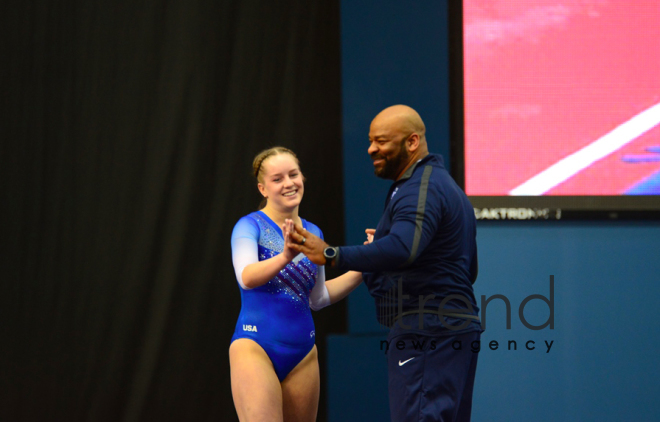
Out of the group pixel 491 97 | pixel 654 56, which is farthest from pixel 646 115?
pixel 491 97

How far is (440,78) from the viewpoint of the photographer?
3.16m

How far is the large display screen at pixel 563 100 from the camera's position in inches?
124

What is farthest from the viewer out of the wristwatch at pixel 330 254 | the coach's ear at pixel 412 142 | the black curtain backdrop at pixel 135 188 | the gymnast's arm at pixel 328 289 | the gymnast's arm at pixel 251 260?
the black curtain backdrop at pixel 135 188

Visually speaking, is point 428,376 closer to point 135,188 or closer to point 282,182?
point 282,182

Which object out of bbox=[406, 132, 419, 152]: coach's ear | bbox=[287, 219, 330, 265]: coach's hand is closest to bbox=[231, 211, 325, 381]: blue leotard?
bbox=[287, 219, 330, 265]: coach's hand

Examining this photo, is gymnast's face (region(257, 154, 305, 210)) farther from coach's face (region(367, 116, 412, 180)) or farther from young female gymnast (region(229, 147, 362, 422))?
coach's face (region(367, 116, 412, 180))

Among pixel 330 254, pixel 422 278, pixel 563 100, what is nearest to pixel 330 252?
pixel 330 254

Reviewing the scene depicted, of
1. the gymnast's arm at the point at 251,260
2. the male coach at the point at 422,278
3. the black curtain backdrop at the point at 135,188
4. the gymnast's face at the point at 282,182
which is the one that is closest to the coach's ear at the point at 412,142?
the male coach at the point at 422,278

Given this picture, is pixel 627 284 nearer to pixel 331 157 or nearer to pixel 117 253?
pixel 331 157

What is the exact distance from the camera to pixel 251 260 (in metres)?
2.12

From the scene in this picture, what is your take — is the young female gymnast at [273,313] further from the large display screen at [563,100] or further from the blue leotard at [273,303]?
the large display screen at [563,100]

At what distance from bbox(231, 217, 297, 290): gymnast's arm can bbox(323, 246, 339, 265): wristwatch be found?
13cm

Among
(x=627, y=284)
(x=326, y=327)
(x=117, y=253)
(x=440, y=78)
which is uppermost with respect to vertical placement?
(x=440, y=78)

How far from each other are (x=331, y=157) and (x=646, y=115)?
162 cm
